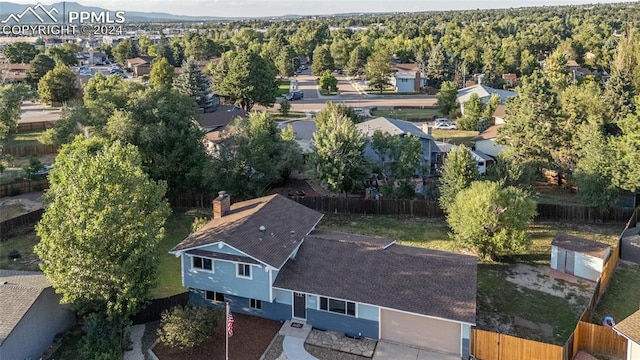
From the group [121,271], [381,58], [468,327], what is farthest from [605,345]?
[381,58]

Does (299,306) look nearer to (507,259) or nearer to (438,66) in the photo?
(507,259)

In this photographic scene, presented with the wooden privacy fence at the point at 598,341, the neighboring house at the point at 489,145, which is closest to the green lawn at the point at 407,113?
the neighboring house at the point at 489,145

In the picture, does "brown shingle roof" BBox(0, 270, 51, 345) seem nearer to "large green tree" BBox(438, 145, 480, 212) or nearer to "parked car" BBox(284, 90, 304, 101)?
"large green tree" BBox(438, 145, 480, 212)

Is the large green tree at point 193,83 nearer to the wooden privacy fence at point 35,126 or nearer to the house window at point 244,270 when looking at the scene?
the wooden privacy fence at point 35,126

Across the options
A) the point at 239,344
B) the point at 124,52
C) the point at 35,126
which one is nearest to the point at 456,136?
the point at 239,344

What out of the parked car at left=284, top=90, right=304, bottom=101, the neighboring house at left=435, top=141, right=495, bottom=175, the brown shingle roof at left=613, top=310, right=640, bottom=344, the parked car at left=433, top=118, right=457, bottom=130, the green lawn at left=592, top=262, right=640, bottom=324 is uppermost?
the parked car at left=284, top=90, right=304, bottom=101

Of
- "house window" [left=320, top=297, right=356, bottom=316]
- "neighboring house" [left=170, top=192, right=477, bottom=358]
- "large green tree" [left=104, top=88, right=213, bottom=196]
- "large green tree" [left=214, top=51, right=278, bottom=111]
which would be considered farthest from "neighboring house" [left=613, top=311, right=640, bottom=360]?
"large green tree" [left=214, top=51, right=278, bottom=111]
